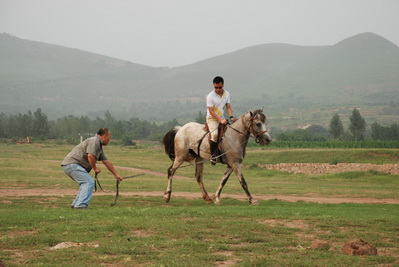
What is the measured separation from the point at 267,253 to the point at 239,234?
1.84 meters

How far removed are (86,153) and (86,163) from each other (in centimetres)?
40

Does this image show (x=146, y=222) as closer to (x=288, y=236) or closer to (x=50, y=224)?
(x=50, y=224)

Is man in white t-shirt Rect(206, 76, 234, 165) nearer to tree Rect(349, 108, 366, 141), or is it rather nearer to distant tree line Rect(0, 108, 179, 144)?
distant tree line Rect(0, 108, 179, 144)

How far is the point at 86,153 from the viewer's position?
55.7 feet

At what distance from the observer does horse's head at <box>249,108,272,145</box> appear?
19641 millimetres

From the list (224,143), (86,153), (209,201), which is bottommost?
(209,201)

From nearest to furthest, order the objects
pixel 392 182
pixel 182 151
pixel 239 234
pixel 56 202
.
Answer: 1. pixel 239 234
2. pixel 56 202
3. pixel 182 151
4. pixel 392 182

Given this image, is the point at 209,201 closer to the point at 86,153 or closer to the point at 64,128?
the point at 86,153

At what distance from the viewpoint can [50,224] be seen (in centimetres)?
1330

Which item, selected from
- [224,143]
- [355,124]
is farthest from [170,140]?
[355,124]

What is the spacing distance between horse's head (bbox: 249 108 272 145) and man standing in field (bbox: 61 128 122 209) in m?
5.33

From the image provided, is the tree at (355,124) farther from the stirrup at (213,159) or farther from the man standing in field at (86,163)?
the man standing in field at (86,163)

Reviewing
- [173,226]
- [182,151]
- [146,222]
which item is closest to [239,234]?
[173,226]

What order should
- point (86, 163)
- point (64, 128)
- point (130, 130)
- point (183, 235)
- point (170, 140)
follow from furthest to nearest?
point (130, 130) → point (64, 128) → point (170, 140) → point (86, 163) → point (183, 235)
